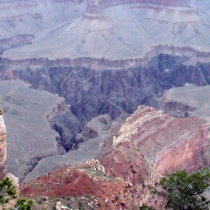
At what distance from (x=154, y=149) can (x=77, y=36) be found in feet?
236

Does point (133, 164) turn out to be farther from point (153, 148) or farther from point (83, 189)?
point (83, 189)

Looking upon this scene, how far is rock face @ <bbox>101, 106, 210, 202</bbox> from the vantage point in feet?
109

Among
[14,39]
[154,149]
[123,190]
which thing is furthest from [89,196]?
[14,39]

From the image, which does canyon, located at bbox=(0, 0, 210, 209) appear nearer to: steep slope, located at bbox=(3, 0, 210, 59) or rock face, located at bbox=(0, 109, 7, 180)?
steep slope, located at bbox=(3, 0, 210, 59)

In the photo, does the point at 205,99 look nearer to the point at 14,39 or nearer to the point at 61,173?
the point at 61,173

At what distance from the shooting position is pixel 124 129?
142ft

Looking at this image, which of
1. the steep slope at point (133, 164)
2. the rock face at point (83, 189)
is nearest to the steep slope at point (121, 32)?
the steep slope at point (133, 164)

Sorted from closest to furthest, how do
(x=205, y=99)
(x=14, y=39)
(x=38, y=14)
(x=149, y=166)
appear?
(x=149, y=166)
(x=205, y=99)
(x=14, y=39)
(x=38, y=14)

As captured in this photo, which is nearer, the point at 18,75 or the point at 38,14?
the point at 18,75

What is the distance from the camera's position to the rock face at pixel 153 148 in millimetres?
33219

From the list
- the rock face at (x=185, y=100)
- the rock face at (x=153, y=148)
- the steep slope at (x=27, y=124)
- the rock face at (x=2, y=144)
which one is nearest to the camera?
the rock face at (x=2, y=144)

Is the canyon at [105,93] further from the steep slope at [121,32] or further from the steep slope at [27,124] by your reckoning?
the steep slope at [121,32]

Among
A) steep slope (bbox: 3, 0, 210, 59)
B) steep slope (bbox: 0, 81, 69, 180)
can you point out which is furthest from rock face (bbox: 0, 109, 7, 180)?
steep slope (bbox: 3, 0, 210, 59)

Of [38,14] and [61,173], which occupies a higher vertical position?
[61,173]
